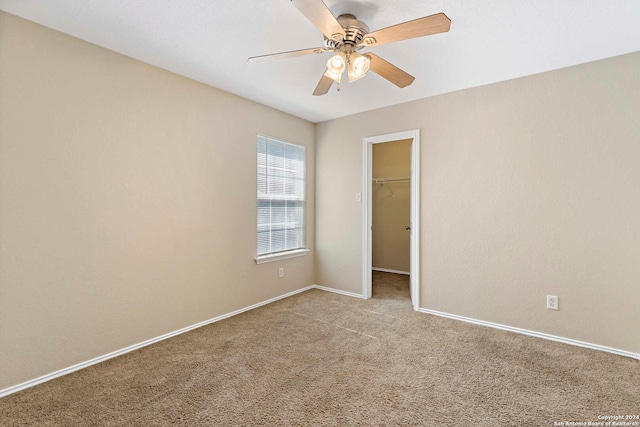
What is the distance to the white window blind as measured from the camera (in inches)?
143

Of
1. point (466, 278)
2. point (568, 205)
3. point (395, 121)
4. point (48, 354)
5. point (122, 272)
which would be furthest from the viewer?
point (395, 121)

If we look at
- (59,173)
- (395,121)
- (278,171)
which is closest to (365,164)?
(395,121)

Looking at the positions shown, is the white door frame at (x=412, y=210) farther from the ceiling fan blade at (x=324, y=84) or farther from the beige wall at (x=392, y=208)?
the ceiling fan blade at (x=324, y=84)

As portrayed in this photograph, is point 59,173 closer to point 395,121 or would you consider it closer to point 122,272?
point 122,272

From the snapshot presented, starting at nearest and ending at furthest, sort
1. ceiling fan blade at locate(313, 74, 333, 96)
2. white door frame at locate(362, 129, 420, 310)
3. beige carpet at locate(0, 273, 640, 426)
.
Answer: beige carpet at locate(0, 273, 640, 426) → ceiling fan blade at locate(313, 74, 333, 96) → white door frame at locate(362, 129, 420, 310)

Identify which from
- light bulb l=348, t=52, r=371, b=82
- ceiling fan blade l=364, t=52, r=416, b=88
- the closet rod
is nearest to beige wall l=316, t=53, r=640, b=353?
ceiling fan blade l=364, t=52, r=416, b=88

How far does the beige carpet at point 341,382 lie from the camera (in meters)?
1.71

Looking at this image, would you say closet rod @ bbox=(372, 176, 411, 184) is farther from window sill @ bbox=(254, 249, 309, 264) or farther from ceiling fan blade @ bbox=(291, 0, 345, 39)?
ceiling fan blade @ bbox=(291, 0, 345, 39)

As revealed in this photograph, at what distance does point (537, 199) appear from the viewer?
108 inches

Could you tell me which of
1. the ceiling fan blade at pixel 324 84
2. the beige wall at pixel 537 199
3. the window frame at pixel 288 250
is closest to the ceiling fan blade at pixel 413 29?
the ceiling fan blade at pixel 324 84

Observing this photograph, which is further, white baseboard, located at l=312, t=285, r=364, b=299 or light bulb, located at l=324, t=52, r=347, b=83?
white baseboard, located at l=312, t=285, r=364, b=299

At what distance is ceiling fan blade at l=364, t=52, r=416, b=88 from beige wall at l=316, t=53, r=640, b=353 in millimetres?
1346

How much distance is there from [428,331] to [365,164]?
6.86 ft

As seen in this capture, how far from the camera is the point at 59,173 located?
2.09 m
